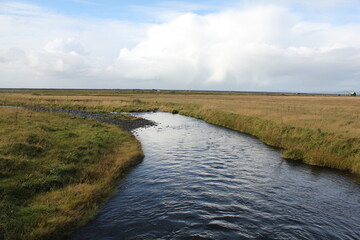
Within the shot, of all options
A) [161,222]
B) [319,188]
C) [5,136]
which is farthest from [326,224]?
Answer: [5,136]

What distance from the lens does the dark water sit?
9.20m

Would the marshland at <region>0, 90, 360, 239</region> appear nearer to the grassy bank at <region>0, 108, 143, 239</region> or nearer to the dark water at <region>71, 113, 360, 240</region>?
the grassy bank at <region>0, 108, 143, 239</region>

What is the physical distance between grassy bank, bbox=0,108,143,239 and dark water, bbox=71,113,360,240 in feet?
2.43

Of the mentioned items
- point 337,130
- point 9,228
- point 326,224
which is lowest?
point 326,224

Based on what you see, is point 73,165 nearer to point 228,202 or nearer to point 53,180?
point 53,180

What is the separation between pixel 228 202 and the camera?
1160cm

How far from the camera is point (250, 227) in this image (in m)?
9.45

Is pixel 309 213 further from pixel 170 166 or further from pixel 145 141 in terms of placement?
pixel 145 141

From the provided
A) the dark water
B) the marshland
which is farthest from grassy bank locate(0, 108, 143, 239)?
the dark water

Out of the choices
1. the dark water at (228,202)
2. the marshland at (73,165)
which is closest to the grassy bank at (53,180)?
the marshland at (73,165)

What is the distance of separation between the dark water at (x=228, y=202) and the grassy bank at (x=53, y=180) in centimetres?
74

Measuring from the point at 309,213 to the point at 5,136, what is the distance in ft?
65.5

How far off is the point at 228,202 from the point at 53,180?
837 centimetres

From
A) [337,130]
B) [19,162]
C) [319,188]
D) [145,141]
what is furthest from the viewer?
[145,141]
